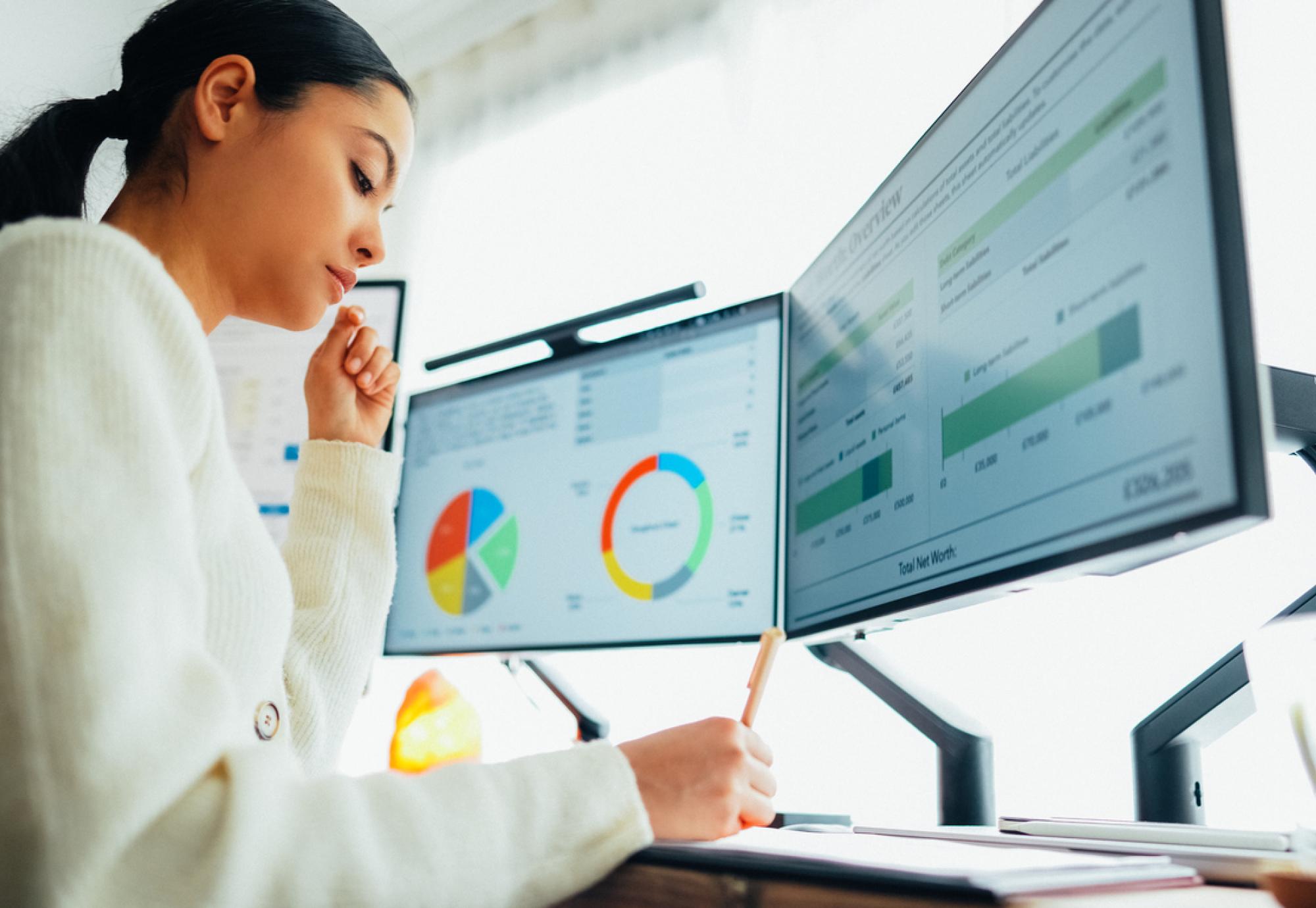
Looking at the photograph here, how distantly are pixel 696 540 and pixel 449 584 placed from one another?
1.47 feet

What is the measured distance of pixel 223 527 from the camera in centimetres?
69

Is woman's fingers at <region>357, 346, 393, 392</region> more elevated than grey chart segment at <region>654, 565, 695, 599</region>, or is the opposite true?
woman's fingers at <region>357, 346, 393, 392</region>

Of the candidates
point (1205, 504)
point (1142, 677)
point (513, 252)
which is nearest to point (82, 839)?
point (1205, 504)

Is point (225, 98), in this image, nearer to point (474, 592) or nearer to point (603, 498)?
point (603, 498)

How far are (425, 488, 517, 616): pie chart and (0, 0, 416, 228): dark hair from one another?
626mm

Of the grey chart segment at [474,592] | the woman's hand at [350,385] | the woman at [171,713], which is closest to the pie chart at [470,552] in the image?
the grey chart segment at [474,592]

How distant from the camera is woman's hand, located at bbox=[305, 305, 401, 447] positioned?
1.22 meters

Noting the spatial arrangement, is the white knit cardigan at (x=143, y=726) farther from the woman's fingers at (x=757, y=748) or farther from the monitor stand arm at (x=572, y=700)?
the monitor stand arm at (x=572, y=700)

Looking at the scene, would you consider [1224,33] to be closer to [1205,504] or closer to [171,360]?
[1205,504]

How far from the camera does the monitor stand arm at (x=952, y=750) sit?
3.03 ft

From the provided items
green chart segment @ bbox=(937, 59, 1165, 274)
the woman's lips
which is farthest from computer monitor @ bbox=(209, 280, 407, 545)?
green chart segment @ bbox=(937, 59, 1165, 274)

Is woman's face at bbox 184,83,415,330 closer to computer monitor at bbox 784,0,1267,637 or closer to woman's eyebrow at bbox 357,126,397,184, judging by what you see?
woman's eyebrow at bbox 357,126,397,184

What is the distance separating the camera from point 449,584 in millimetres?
1458

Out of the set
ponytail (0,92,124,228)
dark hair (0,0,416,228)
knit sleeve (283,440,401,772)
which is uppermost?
dark hair (0,0,416,228)
